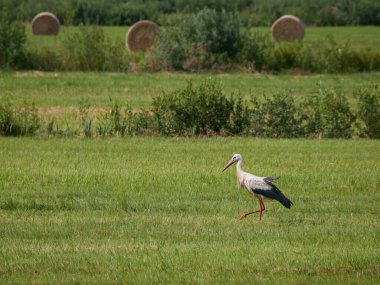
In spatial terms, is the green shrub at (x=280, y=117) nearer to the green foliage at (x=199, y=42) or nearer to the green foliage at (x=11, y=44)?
the green foliage at (x=199, y=42)

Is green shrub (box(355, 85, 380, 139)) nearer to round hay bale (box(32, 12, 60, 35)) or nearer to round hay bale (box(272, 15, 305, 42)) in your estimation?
round hay bale (box(272, 15, 305, 42))

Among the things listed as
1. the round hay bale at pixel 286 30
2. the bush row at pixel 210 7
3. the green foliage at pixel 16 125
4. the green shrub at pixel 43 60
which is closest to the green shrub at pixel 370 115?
the green foliage at pixel 16 125

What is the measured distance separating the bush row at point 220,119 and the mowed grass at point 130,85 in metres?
4.21

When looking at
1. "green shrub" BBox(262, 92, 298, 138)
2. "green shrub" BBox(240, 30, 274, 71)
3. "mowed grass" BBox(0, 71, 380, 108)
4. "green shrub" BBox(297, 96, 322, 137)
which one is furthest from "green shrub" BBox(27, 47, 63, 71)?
"green shrub" BBox(297, 96, 322, 137)

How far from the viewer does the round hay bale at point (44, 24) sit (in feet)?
179

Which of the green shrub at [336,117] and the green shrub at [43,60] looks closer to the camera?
the green shrub at [336,117]

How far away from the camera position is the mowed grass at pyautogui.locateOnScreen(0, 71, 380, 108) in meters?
28.8

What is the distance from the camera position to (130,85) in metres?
32.4

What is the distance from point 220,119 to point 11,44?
51.4 ft

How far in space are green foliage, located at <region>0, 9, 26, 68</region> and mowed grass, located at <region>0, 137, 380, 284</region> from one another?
15.8 metres

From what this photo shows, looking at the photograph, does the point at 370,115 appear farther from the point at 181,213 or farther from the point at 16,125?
the point at 181,213

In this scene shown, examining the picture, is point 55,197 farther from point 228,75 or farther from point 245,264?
point 228,75

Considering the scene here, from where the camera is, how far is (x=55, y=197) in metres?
14.9

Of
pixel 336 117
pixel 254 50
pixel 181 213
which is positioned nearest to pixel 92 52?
pixel 254 50
